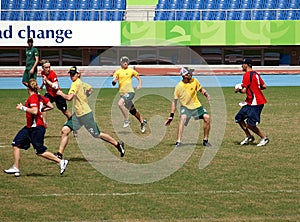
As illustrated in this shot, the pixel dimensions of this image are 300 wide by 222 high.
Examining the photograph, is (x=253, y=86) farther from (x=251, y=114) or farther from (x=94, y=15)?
(x=94, y=15)

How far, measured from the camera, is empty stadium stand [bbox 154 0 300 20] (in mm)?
46406

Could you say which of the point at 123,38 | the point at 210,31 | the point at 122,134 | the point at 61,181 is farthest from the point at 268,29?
the point at 61,181

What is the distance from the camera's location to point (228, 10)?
149ft

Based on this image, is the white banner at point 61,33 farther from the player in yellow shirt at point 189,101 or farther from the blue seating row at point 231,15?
the player in yellow shirt at point 189,101

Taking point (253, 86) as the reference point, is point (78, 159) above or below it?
below

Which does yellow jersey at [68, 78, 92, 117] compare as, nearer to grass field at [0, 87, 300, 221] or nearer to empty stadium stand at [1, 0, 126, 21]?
grass field at [0, 87, 300, 221]

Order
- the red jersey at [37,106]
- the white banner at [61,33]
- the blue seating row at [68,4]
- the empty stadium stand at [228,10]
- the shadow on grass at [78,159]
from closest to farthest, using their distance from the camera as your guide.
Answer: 1. the red jersey at [37,106]
2. the shadow on grass at [78,159]
3. the white banner at [61,33]
4. the empty stadium stand at [228,10]
5. the blue seating row at [68,4]

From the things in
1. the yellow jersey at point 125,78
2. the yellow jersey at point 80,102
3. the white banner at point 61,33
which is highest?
the yellow jersey at point 80,102

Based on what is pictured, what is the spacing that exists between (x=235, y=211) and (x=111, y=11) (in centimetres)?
3607

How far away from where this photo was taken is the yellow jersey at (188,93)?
686 inches

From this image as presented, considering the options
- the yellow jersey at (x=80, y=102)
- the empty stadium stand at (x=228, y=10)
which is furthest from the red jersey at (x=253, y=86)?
the empty stadium stand at (x=228, y=10)

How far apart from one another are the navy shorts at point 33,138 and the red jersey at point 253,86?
5522 mm

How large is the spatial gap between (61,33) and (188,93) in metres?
28.1

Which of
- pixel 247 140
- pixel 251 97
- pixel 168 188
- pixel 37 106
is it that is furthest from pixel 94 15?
pixel 168 188
